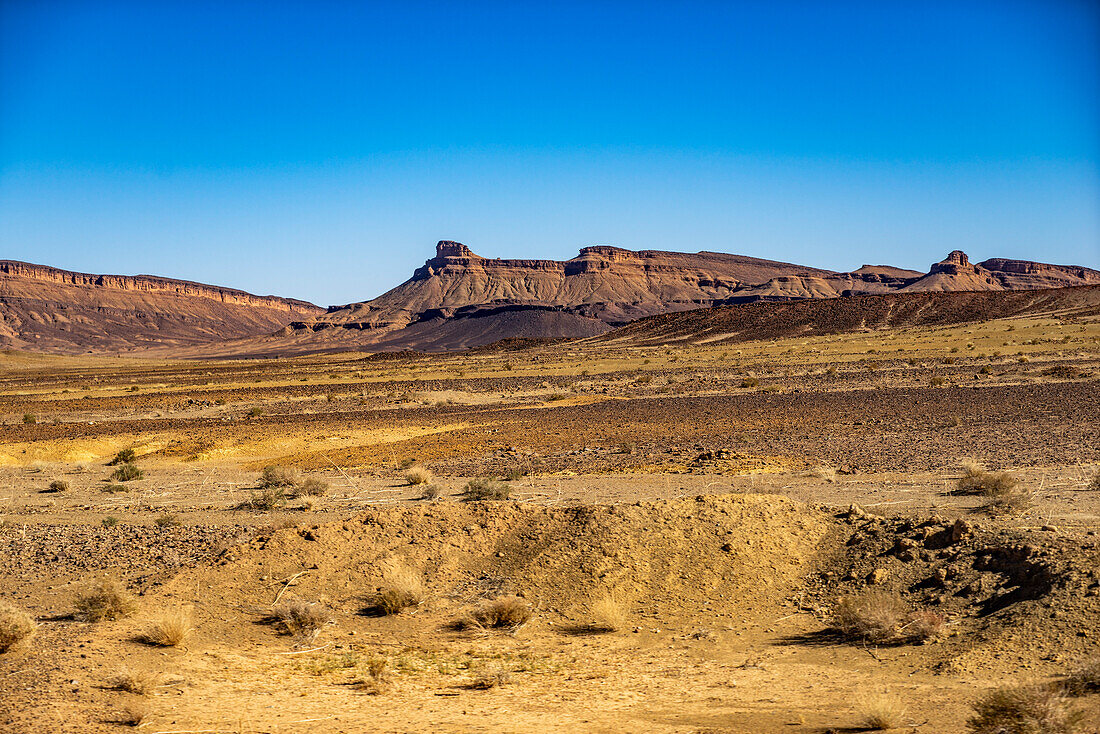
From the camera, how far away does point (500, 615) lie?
32.0 ft

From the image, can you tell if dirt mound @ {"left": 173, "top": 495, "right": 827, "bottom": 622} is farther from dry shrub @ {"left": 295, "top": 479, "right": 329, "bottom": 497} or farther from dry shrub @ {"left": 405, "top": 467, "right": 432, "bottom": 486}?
dry shrub @ {"left": 405, "top": 467, "right": 432, "bottom": 486}

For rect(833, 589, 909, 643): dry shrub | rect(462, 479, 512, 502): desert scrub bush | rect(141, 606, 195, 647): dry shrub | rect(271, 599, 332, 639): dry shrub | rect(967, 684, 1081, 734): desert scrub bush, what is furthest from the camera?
rect(462, 479, 512, 502): desert scrub bush

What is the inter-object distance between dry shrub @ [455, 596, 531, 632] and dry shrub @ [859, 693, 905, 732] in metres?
4.16

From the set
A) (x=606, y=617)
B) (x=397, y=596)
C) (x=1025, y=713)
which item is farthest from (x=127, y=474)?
(x=1025, y=713)

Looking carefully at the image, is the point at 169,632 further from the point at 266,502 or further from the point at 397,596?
the point at 266,502

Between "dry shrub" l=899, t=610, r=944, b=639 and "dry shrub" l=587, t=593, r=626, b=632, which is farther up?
"dry shrub" l=899, t=610, r=944, b=639

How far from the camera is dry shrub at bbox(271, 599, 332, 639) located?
371 inches

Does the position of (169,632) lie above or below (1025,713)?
below

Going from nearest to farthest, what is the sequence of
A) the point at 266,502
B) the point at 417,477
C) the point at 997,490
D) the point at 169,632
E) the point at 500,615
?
the point at 169,632
the point at 500,615
the point at 997,490
the point at 266,502
the point at 417,477

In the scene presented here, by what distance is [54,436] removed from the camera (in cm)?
3067

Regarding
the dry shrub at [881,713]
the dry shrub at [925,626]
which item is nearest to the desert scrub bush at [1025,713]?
the dry shrub at [881,713]

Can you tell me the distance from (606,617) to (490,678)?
193cm

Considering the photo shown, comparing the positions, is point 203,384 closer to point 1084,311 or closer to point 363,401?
point 363,401

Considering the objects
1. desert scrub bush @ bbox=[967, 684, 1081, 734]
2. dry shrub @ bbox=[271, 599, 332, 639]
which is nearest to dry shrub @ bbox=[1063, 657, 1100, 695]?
desert scrub bush @ bbox=[967, 684, 1081, 734]
